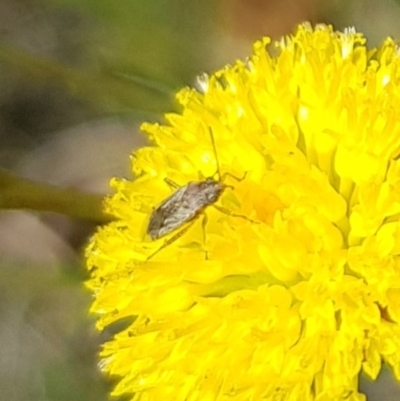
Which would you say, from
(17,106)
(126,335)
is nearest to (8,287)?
(17,106)

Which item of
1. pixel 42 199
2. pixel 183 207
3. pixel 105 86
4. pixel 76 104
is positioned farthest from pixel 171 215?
pixel 76 104

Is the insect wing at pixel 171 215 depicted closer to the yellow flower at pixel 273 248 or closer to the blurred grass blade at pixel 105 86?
the yellow flower at pixel 273 248

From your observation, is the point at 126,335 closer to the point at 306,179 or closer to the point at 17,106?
the point at 306,179

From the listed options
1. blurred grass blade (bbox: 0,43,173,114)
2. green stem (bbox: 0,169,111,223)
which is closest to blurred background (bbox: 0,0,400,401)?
blurred grass blade (bbox: 0,43,173,114)

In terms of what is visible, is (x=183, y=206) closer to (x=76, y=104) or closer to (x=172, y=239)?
(x=172, y=239)

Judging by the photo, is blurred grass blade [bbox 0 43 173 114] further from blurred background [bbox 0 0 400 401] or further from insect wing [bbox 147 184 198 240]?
insect wing [bbox 147 184 198 240]
